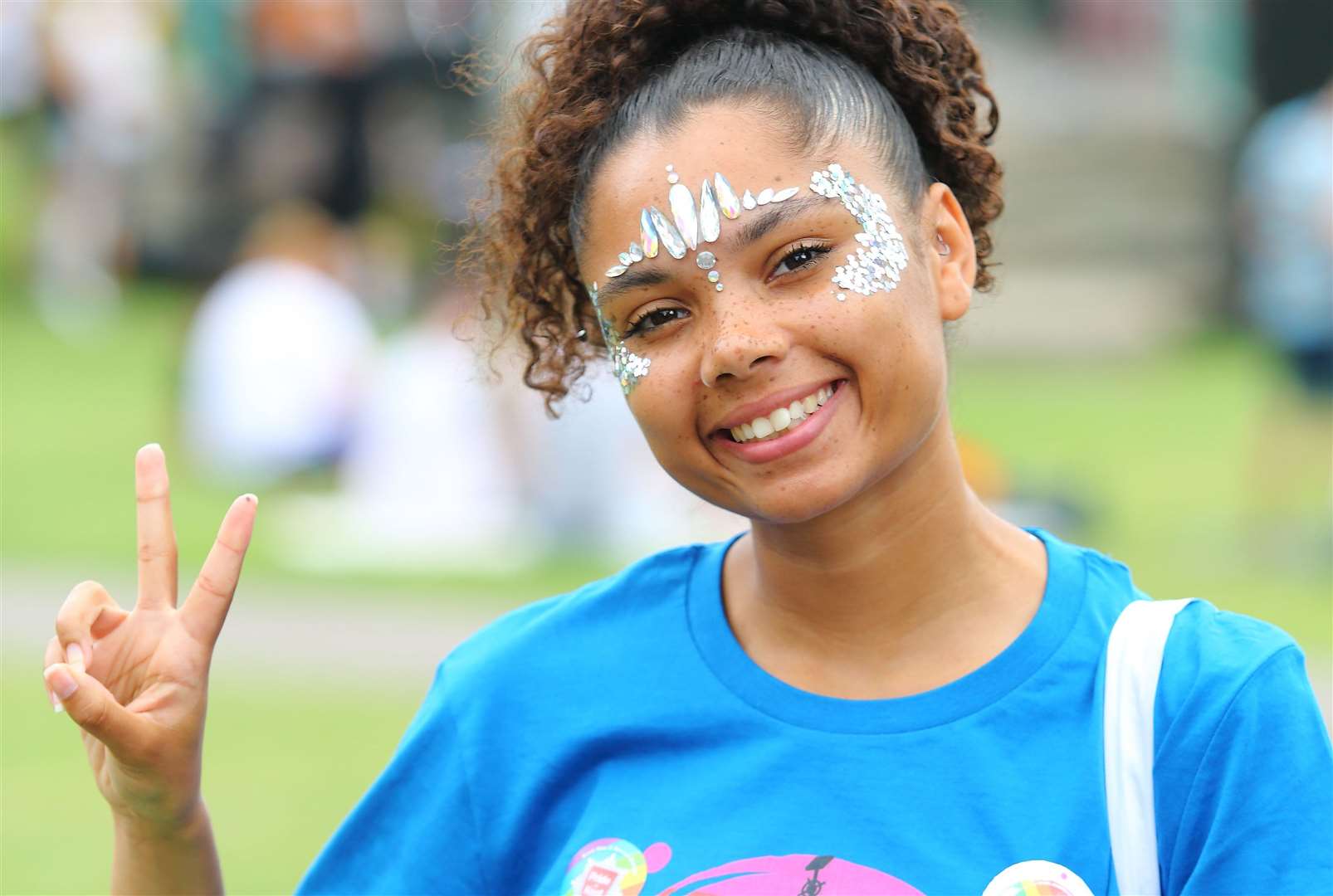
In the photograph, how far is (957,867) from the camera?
6.93ft

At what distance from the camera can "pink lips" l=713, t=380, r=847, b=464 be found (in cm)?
227

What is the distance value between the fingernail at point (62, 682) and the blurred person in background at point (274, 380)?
866cm

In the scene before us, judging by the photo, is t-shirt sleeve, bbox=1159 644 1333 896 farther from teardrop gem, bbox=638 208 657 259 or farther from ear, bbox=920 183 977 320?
teardrop gem, bbox=638 208 657 259

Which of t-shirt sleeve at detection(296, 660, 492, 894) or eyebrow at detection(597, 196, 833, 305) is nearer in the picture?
eyebrow at detection(597, 196, 833, 305)

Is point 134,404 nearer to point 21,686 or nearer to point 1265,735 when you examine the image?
point 21,686

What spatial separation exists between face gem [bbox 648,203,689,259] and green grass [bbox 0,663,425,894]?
349 cm

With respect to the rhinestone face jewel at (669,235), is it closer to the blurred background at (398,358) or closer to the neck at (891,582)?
the neck at (891,582)

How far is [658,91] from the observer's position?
2377 mm

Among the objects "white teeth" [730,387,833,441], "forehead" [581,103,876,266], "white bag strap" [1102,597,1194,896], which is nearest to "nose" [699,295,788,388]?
"white teeth" [730,387,833,441]

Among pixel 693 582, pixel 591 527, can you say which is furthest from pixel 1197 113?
pixel 693 582

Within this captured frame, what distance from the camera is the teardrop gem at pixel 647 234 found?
232cm

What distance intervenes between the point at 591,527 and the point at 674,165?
7268mm

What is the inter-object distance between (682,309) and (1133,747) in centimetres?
80

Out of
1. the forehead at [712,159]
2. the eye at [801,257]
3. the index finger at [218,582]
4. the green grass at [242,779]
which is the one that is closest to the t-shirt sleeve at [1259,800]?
the eye at [801,257]
